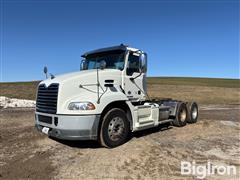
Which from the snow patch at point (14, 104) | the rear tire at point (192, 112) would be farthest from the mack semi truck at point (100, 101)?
the snow patch at point (14, 104)

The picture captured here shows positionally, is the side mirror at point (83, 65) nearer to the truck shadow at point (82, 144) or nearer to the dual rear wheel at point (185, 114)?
the truck shadow at point (82, 144)

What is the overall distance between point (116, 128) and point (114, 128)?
0.29 ft

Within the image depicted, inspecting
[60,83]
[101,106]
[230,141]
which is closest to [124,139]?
[101,106]

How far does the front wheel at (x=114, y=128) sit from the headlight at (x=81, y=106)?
62 cm

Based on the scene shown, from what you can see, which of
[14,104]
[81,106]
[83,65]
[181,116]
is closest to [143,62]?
[83,65]

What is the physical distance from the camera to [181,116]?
37.9 feet

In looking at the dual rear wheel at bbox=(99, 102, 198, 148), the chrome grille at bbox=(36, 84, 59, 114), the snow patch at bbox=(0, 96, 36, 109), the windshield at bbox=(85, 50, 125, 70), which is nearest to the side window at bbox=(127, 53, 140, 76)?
the windshield at bbox=(85, 50, 125, 70)

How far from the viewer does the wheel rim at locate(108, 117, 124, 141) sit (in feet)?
24.7

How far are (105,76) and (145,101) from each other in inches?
95.7

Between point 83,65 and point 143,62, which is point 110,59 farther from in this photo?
point 83,65

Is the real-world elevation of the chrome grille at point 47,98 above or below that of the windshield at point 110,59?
below

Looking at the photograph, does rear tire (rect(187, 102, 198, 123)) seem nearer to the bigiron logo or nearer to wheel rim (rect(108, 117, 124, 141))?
wheel rim (rect(108, 117, 124, 141))

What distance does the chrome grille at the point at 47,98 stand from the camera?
7238 millimetres

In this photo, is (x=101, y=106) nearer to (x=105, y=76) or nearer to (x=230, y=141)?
(x=105, y=76)
